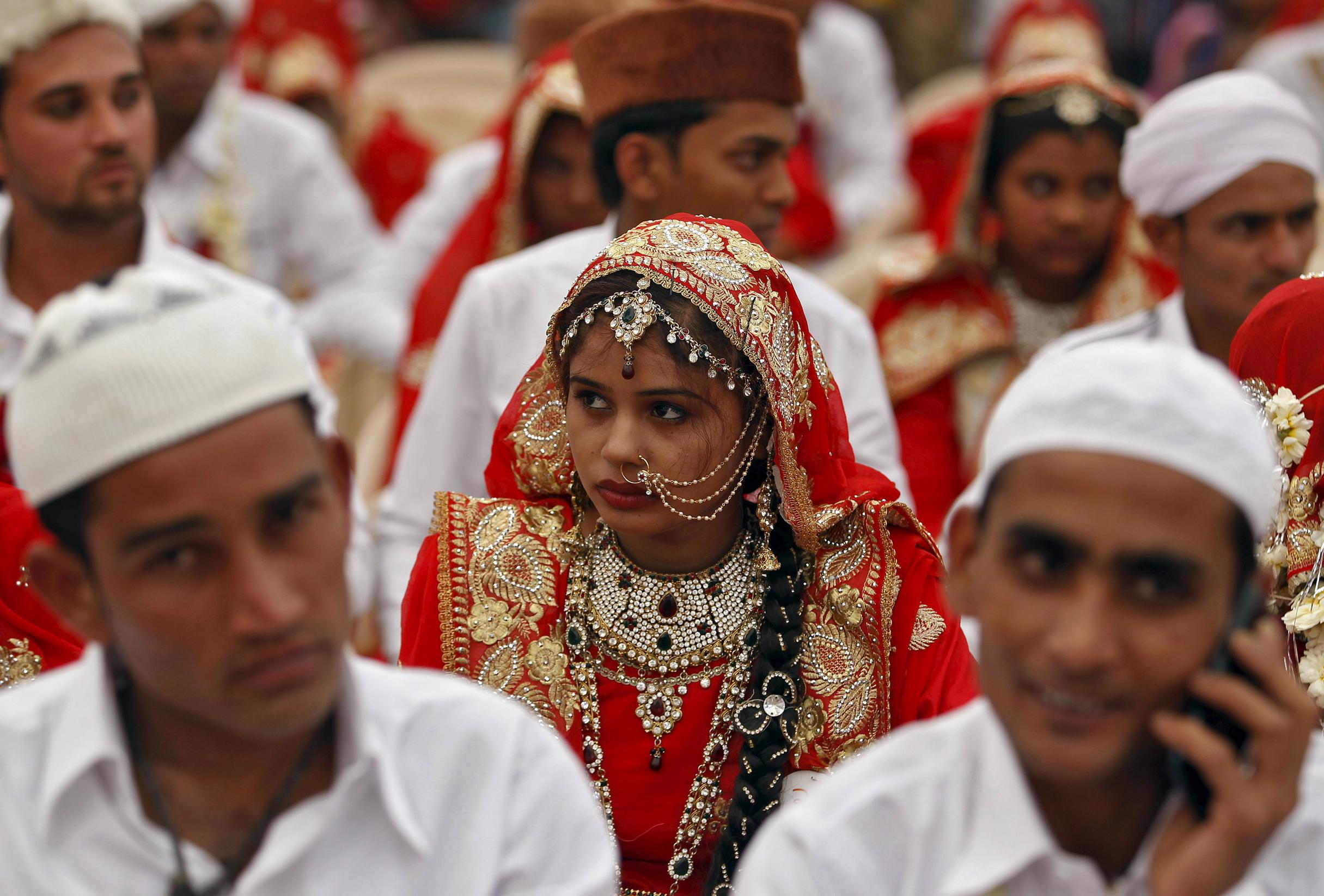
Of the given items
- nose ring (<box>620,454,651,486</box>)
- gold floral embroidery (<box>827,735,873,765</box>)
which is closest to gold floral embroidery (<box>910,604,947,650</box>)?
gold floral embroidery (<box>827,735,873,765</box>)

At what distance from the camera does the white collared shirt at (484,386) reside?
4.08m

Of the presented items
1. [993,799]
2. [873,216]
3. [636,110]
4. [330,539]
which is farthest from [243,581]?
[873,216]

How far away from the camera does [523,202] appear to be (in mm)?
5125

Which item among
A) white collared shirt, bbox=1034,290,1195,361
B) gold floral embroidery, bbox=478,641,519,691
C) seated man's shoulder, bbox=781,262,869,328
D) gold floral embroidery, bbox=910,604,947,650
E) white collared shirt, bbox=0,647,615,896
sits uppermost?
white collared shirt, bbox=0,647,615,896

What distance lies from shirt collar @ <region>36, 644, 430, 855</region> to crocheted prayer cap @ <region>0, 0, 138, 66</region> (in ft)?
8.91

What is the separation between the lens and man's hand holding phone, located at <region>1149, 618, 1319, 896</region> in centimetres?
183

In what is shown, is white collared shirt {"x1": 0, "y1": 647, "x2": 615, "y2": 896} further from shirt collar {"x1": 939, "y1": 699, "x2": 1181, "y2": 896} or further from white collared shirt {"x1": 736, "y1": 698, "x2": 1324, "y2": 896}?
shirt collar {"x1": 939, "y1": 699, "x2": 1181, "y2": 896}

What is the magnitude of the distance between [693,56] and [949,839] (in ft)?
8.61

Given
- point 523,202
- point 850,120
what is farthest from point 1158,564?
point 850,120

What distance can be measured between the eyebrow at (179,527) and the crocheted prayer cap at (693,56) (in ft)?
8.16

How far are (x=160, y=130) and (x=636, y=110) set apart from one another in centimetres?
254

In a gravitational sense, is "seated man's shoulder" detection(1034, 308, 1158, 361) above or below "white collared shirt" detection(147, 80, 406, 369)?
above

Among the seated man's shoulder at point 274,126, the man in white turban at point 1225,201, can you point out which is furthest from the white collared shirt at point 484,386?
the seated man's shoulder at point 274,126

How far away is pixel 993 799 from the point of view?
6.33 feet
